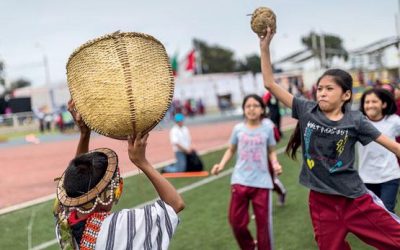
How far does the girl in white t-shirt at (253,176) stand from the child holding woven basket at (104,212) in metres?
2.64

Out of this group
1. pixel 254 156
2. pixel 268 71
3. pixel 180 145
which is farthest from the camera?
pixel 180 145

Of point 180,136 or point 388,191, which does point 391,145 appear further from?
point 180,136

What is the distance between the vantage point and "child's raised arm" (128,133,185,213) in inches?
92.7

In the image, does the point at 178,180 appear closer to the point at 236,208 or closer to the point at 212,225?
the point at 212,225

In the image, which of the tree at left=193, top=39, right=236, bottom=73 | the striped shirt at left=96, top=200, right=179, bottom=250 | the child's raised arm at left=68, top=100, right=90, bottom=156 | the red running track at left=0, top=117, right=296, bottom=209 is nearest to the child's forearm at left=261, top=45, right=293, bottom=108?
the child's raised arm at left=68, top=100, right=90, bottom=156

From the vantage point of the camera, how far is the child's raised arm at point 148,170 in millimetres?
2355

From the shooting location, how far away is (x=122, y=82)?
7.93 feet

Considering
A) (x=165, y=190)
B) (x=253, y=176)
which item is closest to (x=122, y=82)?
(x=165, y=190)

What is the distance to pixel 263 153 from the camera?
512 cm

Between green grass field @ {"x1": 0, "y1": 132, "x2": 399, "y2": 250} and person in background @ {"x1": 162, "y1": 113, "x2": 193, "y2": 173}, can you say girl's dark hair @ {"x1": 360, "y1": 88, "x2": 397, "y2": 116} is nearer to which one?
green grass field @ {"x1": 0, "y1": 132, "x2": 399, "y2": 250}

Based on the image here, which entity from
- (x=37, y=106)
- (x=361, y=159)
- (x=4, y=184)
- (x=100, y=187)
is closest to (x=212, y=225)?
(x=361, y=159)

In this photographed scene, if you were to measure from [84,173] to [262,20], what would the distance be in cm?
165

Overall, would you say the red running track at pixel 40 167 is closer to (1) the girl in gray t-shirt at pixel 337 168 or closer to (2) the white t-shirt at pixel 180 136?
(2) the white t-shirt at pixel 180 136

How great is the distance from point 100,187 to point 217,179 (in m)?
7.46
